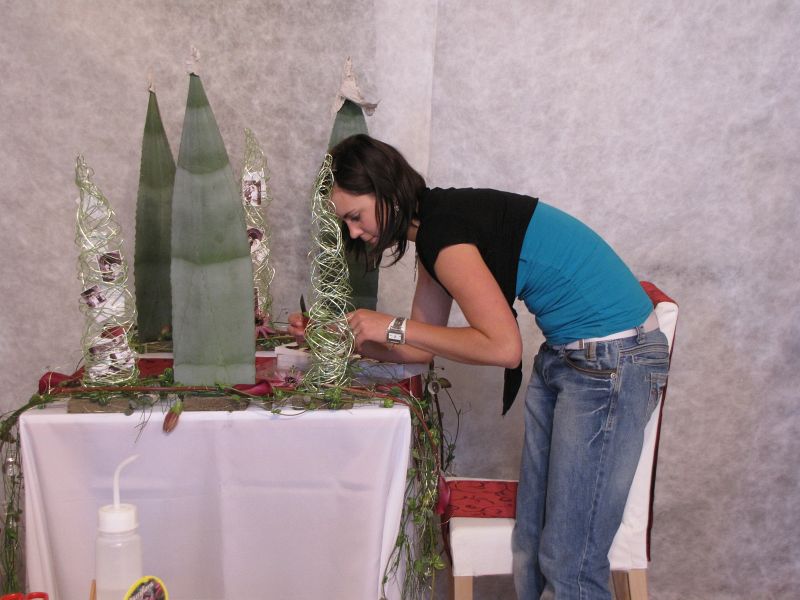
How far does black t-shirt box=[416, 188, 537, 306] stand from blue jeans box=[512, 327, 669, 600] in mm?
185

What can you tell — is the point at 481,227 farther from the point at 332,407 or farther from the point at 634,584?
the point at 634,584

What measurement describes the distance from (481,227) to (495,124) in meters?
0.93

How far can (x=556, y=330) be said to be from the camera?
1262 millimetres

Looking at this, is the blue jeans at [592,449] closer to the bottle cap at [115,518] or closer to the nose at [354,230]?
the nose at [354,230]

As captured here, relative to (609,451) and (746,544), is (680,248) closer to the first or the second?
(746,544)

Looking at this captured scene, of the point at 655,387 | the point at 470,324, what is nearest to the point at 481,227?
the point at 470,324

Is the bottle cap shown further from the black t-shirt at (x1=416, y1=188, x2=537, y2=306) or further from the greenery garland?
the black t-shirt at (x1=416, y1=188, x2=537, y2=306)

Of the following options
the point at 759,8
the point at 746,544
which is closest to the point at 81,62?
the point at 759,8

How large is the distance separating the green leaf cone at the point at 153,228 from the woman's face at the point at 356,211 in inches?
23.1

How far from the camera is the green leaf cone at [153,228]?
5.41 feet

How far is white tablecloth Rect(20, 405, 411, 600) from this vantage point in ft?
3.91

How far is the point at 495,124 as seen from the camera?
80.5 inches

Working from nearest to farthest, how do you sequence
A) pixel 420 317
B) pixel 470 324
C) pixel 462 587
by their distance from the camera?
pixel 470 324, pixel 462 587, pixel 420 317

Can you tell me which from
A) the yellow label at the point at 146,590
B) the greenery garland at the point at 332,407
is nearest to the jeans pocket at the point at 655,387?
the greenery garland at the point at 332,407
